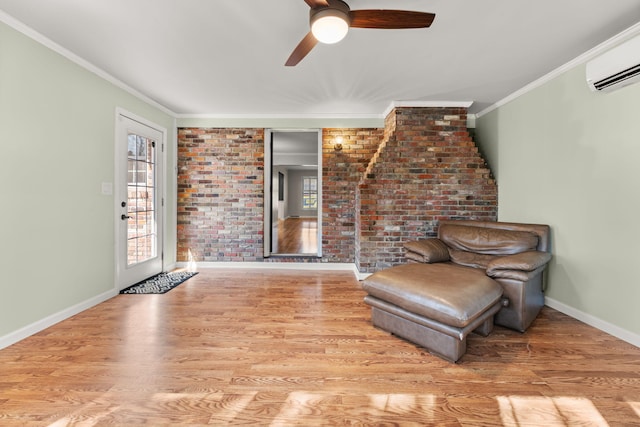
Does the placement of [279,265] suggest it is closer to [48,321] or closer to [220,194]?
[220,194]

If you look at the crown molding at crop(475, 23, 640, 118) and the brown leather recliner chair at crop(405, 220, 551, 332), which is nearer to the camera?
the crown molding at crop(475, 23, 640, 118)

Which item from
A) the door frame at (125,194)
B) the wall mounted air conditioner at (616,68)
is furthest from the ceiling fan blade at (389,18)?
the door frame at (125,194)

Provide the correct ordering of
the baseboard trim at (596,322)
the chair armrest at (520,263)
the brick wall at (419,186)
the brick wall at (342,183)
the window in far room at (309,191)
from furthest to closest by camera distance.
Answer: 1. the window in far room at (309,191)
2. the brick wall at (342,183)
3. the brick wall at (419,186)
4. the chair armrest at (520,263)
5. the baseboard trim at (596,322)

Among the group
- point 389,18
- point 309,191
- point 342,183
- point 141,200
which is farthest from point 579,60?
point 309,191

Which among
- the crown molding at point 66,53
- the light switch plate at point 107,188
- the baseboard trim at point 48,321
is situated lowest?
the baseboard trim at point 48,321

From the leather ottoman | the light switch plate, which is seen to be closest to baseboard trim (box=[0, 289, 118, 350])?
the light switch plate

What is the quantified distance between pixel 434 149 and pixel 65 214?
4206 millimetres

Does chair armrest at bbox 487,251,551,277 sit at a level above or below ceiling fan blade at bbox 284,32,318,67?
below

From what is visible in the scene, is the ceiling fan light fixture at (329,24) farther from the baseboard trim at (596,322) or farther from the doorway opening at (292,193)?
the baseboard trim at (596,322)

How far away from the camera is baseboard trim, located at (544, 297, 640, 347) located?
207 centimetres

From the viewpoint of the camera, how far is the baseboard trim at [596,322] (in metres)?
2.07

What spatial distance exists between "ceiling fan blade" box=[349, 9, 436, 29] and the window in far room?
10.9 m

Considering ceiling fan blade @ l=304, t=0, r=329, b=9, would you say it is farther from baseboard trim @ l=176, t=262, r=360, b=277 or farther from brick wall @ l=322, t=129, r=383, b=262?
baseboard trim @ l=176, t=262, r=360, b=277

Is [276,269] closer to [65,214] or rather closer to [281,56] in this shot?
[65,214]
